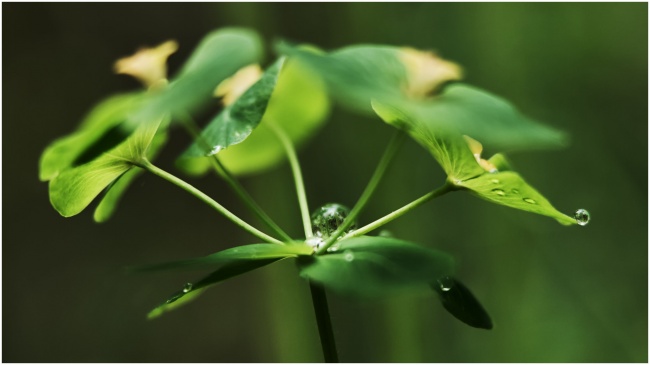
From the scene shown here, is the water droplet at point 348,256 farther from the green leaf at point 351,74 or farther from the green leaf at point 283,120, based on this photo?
the green leaf at point 283,120

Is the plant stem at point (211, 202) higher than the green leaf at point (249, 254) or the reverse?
higher

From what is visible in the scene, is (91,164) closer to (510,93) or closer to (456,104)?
(456,104)

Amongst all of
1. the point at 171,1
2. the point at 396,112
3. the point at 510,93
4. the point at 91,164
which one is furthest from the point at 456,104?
the point at 171,1

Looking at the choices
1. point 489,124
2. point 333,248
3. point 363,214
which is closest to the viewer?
point 489,124

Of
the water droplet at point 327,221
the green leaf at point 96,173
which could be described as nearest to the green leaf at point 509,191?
the water droplet at point 327,221

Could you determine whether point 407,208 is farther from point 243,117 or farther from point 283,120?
point 283,120

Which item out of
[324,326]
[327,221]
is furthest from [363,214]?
[324,326]
